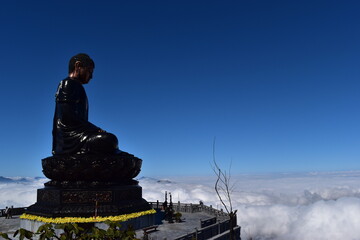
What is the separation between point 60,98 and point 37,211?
5451 millimetres

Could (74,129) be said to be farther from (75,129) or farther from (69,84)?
(69,84)

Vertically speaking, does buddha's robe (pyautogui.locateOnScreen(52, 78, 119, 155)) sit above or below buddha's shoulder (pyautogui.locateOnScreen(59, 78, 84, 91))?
below

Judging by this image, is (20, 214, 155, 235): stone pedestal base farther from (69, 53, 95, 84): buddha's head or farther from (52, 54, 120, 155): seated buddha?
(69, 53, 95, 84): buddha's head

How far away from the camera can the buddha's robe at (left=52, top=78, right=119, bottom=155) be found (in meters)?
15.1

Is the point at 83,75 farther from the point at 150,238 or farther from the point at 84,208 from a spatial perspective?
the point at 150,238

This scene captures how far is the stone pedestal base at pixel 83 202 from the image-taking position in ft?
46.3

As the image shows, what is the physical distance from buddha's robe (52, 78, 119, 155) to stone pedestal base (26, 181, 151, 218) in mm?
1859

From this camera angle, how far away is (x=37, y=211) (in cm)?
1478

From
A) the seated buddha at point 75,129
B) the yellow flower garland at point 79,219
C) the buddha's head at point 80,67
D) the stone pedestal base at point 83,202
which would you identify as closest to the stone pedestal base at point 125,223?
the yellow flower garland at point 79,219

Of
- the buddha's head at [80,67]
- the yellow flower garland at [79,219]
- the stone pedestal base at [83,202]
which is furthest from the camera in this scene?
the buddha's head at [80,67]

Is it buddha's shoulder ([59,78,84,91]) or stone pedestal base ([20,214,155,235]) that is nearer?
stone pedestal base ([20,214,155,235])

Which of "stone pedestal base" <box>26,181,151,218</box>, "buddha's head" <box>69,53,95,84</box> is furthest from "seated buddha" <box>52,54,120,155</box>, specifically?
"stone pedestal base" <box>26,181,151,218</box>

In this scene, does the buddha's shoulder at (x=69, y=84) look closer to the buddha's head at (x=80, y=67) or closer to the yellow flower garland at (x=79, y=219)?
the buddha's head at (x=80, y=67)

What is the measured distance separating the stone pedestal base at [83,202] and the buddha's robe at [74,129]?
6.10ft
